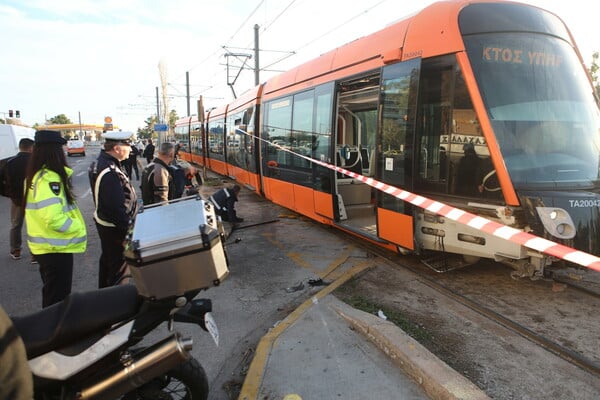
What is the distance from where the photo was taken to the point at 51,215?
133 inches

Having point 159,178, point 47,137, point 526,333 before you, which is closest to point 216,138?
point 159,178

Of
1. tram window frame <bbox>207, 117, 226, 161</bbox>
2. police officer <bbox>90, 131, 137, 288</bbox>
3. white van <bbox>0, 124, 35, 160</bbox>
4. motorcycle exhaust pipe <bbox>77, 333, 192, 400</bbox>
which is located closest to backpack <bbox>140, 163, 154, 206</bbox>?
police officer <bbox>90, 131, 137, 288</bbox>

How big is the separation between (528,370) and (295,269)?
125 inches

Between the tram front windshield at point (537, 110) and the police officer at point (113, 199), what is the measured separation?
3744 millimetres

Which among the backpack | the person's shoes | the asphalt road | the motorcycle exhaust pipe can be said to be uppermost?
the backpack

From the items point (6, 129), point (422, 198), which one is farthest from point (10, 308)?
point (6, 129)

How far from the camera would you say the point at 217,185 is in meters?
16.1

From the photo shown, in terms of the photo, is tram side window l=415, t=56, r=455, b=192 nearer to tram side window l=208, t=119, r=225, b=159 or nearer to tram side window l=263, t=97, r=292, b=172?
tram side window l=263, t=97, r=292, b=172

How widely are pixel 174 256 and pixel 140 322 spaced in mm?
413

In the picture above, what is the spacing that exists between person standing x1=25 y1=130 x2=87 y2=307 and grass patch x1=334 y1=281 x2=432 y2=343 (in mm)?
2677

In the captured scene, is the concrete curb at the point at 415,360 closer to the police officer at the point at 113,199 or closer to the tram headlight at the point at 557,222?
the tram headlight at the point at 557,222

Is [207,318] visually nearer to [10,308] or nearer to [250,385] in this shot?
[250,385]

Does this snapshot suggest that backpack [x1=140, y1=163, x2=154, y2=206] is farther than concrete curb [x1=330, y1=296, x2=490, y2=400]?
Yes

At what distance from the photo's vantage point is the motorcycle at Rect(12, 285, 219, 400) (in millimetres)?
2061
